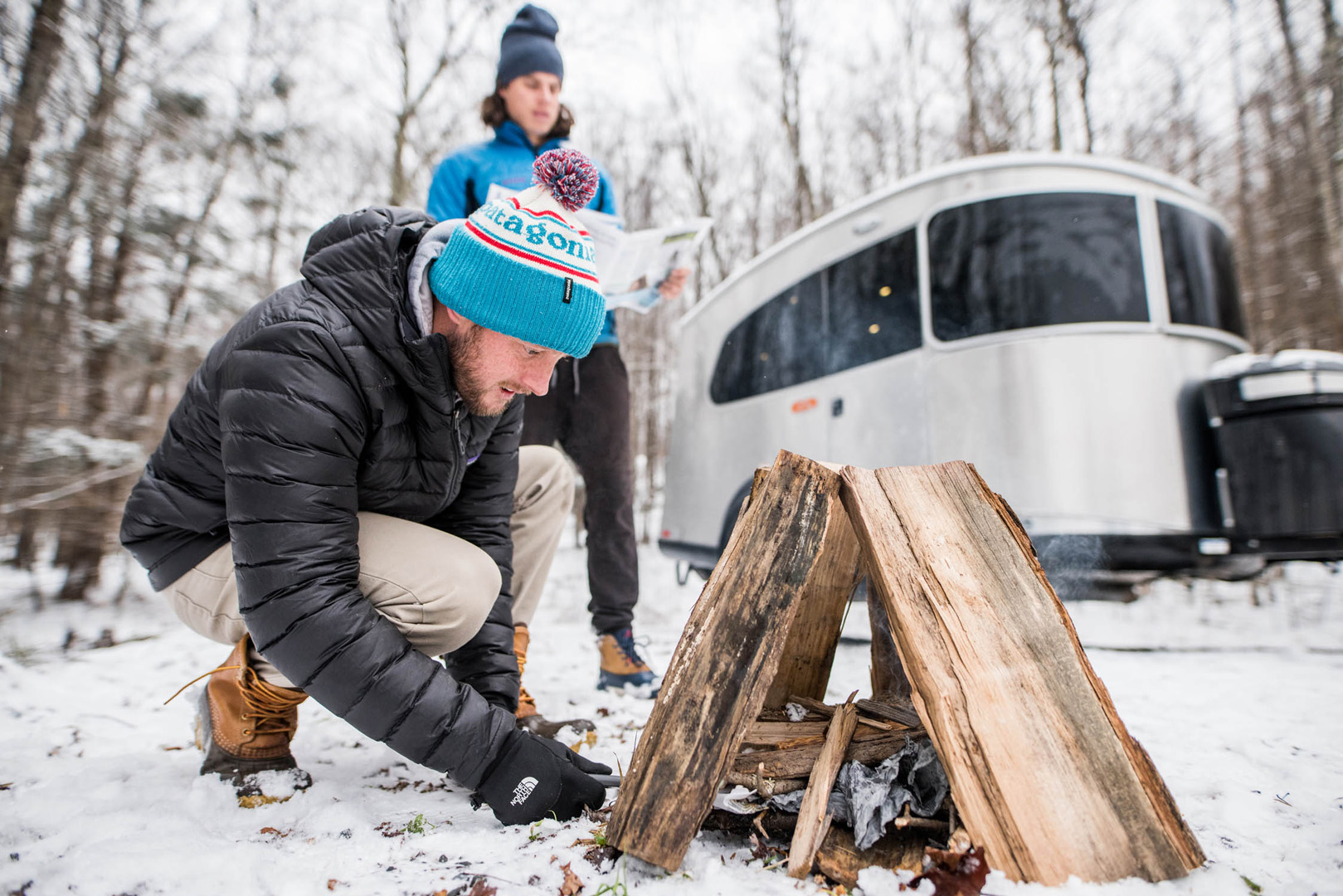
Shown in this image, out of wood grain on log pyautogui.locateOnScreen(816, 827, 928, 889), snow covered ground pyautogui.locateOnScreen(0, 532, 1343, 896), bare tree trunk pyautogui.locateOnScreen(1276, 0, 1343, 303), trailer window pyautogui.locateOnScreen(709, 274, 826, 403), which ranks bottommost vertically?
snow covered ground pyautogui.locateOnScreen(0, 532, 1343, 896)

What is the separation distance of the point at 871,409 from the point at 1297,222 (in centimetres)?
865

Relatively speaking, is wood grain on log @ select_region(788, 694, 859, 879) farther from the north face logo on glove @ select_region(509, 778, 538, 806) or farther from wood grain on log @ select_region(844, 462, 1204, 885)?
the north face logo on glove @ select_region(509, 778, 538, 806)

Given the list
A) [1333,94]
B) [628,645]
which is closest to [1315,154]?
Result: [1333,94]

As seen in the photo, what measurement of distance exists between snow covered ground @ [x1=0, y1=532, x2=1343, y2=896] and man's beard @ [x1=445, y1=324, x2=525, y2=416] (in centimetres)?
95

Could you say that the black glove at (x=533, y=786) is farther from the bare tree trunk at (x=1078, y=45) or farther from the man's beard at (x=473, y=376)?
the bare tree trunk at (x=1078, y=45)

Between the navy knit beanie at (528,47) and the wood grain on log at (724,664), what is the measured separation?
2262mm

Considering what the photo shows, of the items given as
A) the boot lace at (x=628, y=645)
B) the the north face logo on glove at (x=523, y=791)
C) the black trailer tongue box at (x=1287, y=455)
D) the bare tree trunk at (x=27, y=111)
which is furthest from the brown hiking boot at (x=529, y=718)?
the bare tree trunk at (x=27, y=111)

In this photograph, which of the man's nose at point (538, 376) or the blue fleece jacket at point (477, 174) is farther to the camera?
the blue fleece jacket at point (477, 174)

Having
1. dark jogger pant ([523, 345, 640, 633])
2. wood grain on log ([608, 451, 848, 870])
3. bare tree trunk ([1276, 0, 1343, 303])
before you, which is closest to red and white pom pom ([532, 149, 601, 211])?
wood grain on log ([608, 451, 848, 870])

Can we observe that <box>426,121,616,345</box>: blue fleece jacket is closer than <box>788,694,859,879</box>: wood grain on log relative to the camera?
No

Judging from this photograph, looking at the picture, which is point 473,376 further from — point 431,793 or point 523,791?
point 431,793

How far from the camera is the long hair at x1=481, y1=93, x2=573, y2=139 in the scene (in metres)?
2.84

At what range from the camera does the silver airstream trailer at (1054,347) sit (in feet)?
9.07

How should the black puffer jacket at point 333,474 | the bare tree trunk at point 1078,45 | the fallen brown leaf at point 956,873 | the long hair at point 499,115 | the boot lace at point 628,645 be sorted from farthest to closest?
the bare tree trunk at point 1078,45 < the long hair at point 499,115 < the boot lace at point 628,645 < the black puffer jacket at point 333,474 < the fallen brown leaf at point 956,873
